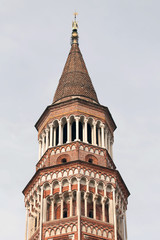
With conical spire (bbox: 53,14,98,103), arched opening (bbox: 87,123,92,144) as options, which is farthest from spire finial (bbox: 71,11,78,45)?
arched opening (bbox: 87,123,92,144)

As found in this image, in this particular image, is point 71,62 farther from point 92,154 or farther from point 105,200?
point 105,200

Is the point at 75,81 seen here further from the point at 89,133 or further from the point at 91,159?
the point at 91,159

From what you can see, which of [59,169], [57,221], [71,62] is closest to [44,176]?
Answer: [59,169]

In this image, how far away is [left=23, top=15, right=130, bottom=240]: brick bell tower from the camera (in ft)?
112

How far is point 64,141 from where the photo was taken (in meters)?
38.8

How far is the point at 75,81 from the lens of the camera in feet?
139

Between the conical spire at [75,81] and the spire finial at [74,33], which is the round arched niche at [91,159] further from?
the spire finial at [74,33]

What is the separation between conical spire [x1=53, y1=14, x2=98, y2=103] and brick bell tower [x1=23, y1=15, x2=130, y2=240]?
9cm

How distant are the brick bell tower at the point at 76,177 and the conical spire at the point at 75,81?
0.30 feet

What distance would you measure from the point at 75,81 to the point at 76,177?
30.2 feet

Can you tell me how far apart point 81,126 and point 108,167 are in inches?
130

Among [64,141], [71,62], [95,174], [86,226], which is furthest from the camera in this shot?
[71,62]

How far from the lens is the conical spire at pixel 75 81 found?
41062 mm

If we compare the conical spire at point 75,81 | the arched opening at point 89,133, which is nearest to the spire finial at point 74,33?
the conical spire at point 75,81
